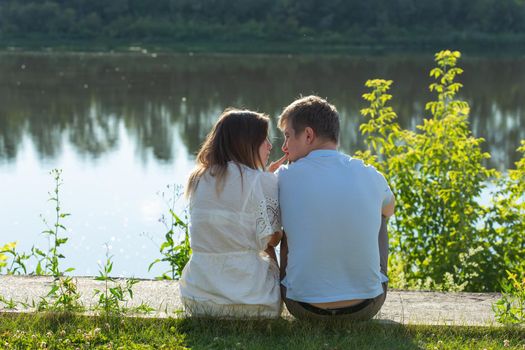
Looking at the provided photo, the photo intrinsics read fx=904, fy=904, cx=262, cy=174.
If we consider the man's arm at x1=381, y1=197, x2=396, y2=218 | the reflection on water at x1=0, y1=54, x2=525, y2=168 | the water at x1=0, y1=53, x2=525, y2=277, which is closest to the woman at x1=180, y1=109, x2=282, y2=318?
the man's arm at x1=381, y1=197, x2=396, y2=218

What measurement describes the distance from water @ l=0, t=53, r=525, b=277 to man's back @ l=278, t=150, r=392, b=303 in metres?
3.83

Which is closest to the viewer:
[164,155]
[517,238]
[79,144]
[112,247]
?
[517,238]

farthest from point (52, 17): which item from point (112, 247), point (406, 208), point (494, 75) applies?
point (406, 208)

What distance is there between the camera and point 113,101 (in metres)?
18.3

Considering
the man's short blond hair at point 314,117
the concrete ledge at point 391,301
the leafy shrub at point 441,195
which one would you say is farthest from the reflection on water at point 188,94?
the man's short blond hair at point 314,117

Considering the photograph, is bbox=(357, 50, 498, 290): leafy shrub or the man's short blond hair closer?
the man's short blond hair

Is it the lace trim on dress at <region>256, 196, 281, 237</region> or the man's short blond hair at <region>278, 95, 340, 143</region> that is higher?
the man's short blond hair at <region>278, 95, 340, 143</region>

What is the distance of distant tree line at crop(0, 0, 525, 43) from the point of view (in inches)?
1583

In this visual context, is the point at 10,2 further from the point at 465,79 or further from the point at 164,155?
the point at 164,155

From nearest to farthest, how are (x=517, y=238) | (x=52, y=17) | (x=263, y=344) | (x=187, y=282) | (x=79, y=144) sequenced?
(x=263, y=344), (x=187, y=282), (x=517, y=238), (x=79, y=144), (x=52, y=17)

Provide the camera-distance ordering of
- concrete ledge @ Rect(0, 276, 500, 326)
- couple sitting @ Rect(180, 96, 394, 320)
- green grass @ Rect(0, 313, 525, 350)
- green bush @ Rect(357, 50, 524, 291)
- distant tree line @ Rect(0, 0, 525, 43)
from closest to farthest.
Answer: green grass @ Rect(0, 313, 525, 350), couple sitting @ Rect(180, 96, 394, 320), concrete ledge @ Rect(0, 276, 500, 326), green bush @ Rect(357, 50, 524, 291), distant tree line @ Rect(0, 0, 525, 43)

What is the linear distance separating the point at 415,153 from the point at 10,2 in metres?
39.9

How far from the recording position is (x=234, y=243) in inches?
134

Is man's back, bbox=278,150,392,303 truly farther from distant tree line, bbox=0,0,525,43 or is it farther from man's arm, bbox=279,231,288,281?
distant tree line, bbox=0,0,525,43
